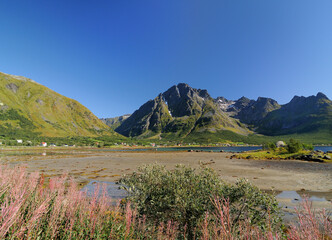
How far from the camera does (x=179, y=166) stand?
10570 mm

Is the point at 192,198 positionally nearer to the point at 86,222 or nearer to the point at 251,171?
the point at 86,222

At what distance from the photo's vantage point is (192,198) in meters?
7.85

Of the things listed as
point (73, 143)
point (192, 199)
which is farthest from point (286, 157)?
point (73, 143)

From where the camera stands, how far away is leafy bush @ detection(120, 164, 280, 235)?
23.5ft

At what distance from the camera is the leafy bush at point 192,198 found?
7176mm

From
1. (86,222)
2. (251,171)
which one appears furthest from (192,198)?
(251,171)

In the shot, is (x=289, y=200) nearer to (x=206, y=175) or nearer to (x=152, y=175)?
(x=206, y=175)

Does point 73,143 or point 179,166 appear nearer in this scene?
point 179,166

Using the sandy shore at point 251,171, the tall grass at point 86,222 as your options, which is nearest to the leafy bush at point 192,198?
the tall grass at point 86,222

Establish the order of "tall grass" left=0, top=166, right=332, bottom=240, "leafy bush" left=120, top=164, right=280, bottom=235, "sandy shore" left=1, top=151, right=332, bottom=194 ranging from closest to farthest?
"tall grass" left=0, top=166, right=332, bottom=240 < "leafy bush" left=120, top=164, right=280, bottom=235 < "sandy shore" left=1, top=151, right=332, bottom=194

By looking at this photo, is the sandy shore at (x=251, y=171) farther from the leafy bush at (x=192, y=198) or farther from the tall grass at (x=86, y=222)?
the tall grass at (x=86, y=222)

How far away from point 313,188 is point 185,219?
959 inches

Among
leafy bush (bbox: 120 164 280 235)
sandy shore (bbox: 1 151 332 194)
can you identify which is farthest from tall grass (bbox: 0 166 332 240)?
sandy shore (bbox: 1 151 332 194)

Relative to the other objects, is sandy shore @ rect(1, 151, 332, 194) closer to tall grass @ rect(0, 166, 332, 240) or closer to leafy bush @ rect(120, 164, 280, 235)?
leafy bush @ rect(120, 164, 280, 235)
